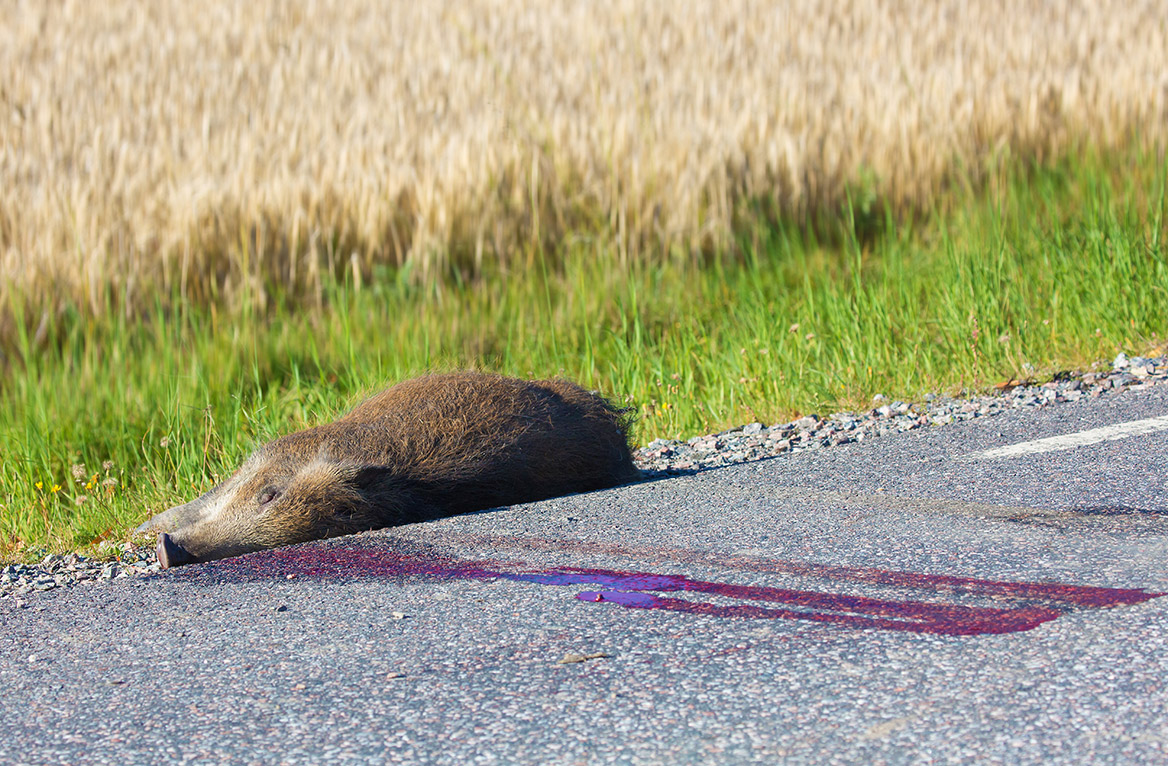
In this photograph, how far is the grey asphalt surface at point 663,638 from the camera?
248 cm

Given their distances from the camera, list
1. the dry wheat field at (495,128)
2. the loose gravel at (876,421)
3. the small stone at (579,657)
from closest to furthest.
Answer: the small stone at (579,657)
the loose gravel at (876,421)
the dry wheat field at (495,128)

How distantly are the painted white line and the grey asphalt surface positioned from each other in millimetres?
253

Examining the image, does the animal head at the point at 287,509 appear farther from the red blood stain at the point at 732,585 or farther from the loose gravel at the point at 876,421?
the loose gravel at the point at 876,421

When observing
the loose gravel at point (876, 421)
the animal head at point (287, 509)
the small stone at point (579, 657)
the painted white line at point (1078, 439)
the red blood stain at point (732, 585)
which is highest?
the small stone at point (579, 657)

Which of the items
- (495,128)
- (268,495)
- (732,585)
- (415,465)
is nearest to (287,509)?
(268,495)

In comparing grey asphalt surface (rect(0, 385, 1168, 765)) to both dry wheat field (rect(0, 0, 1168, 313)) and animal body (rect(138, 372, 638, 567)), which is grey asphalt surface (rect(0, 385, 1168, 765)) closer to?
animal body (rect(138, 372, 638, 567))

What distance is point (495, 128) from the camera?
8875mm

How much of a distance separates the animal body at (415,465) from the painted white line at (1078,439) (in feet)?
4.54

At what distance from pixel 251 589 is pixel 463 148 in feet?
17.4

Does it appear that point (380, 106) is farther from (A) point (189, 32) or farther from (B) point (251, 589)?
(B) point (251, 589)

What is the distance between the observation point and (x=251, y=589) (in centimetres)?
362

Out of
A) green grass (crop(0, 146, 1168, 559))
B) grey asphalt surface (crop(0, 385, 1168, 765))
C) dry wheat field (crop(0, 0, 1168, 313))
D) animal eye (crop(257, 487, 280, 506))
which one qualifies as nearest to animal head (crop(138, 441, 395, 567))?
animal eye (crop(257, 487, 280, 506))

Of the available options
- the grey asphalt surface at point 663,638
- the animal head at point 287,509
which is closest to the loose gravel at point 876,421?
the grey asphalt surface at point 663,638

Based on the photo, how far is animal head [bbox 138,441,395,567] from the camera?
4.36 m
